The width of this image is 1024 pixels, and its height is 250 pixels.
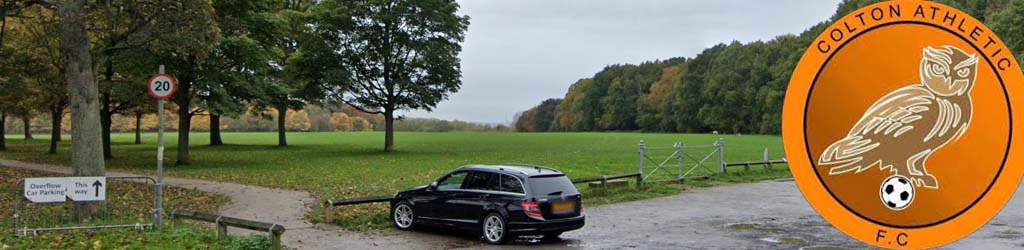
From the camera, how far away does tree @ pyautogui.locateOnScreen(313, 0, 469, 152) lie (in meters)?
44.0

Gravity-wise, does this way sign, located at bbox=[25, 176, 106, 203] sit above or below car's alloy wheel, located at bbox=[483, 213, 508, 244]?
above

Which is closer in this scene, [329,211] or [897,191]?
[897,191]

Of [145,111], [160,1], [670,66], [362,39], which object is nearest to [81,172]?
[160,1]

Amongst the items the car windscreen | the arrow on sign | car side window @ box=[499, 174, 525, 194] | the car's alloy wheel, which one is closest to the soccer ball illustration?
the car windscreen

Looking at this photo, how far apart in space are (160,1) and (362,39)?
2915 cm

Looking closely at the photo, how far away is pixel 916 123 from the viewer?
6.04ft

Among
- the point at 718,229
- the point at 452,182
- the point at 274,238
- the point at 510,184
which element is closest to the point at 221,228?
the point at 274,238

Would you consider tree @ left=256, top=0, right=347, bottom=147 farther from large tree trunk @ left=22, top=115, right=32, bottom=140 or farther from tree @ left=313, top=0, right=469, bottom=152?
large tree trunk @ left=22, top=115, right=32, bottom=140

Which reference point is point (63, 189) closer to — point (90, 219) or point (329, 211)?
point (90, 219)

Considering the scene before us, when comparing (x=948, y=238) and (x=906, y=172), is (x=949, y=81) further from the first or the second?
(x=948, y=238)

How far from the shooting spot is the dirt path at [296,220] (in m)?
12.8

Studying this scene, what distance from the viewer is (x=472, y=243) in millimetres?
13117

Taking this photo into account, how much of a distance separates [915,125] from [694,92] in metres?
112

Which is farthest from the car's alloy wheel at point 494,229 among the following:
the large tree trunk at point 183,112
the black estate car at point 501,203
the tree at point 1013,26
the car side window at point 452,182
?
the tree at point 1013,26
